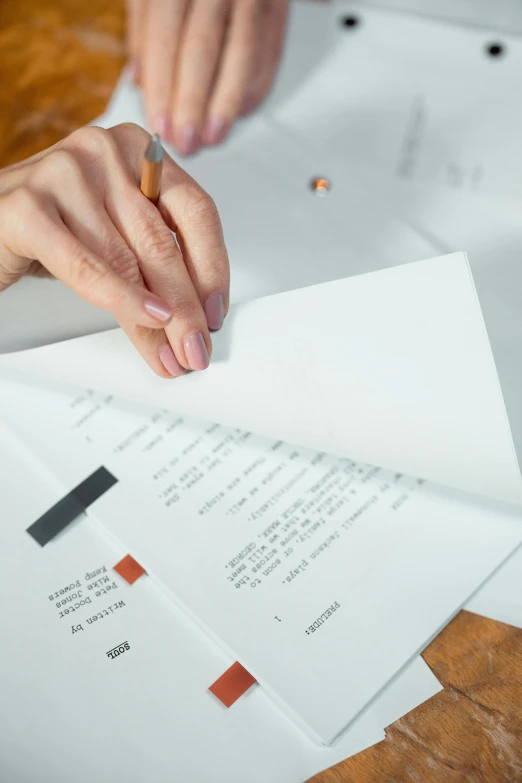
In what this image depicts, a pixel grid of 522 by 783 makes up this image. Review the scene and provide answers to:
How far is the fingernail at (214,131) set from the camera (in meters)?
0.69

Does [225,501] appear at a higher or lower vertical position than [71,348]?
lower

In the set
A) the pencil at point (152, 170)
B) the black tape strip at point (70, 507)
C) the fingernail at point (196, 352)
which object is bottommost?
the black tape strip at point (70, 507)

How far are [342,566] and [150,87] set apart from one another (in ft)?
1.78

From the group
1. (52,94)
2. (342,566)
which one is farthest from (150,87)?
(342,566)

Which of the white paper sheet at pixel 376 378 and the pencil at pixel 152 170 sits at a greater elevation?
the pencil at pixel 152 170

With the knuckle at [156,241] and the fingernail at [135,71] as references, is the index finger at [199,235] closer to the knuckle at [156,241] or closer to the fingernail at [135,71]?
the knuckle at [156,241]

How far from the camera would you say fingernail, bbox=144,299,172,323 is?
1.53ft

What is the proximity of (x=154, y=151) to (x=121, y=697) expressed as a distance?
1.27 ft

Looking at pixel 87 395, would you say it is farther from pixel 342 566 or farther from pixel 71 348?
pixel 342 566

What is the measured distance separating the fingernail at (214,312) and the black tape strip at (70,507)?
146 millimetres

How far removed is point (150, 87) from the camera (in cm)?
69

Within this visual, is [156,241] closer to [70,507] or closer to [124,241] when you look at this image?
[124,241]

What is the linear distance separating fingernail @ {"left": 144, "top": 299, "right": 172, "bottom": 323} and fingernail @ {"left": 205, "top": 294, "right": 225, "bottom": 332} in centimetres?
5

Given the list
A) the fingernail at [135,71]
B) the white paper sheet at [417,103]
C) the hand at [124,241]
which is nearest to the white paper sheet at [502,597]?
the hand at [124,241]
